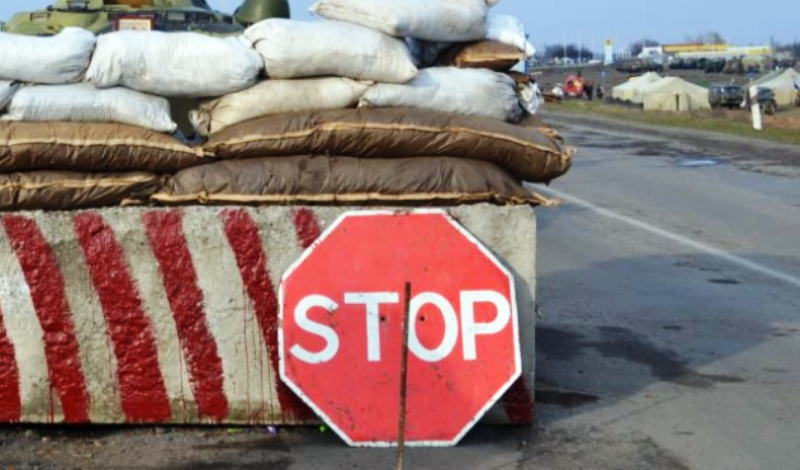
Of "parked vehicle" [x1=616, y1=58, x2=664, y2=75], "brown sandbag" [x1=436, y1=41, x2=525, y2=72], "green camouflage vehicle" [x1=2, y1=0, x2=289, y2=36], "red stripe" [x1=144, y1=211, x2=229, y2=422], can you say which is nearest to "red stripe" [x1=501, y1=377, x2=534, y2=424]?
"red stripe" [x1=144, y1=211, x2=229, y2=422]

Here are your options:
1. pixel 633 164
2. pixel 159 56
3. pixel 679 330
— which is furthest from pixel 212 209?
pixel 633 164

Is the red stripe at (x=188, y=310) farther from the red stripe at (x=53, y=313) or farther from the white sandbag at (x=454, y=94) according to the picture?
the white sandbag at (x=454, y=94)

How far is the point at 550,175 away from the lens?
604cm

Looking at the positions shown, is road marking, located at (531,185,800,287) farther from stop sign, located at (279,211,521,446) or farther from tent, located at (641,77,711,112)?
tent, located at (641,77,711,112)

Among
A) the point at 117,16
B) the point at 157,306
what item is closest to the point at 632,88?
the point at 117,16

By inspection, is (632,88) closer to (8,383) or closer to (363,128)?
(363,128)

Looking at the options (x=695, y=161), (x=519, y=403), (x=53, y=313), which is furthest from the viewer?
(x=695, y=161)

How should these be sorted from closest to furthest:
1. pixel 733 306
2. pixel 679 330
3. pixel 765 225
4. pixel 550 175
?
1. pixel 550 175
2. pixel 679 330
3. pixel 733 306
4. pixel 765 225

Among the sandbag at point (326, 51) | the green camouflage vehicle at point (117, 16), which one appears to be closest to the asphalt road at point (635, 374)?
the sandbag at point (326, 51)

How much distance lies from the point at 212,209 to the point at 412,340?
1.00 metres

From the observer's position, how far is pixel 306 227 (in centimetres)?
549

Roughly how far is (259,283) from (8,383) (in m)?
1.14

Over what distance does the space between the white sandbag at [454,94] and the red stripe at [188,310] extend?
1022 millimetres

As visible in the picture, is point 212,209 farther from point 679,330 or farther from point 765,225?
point 765,225
